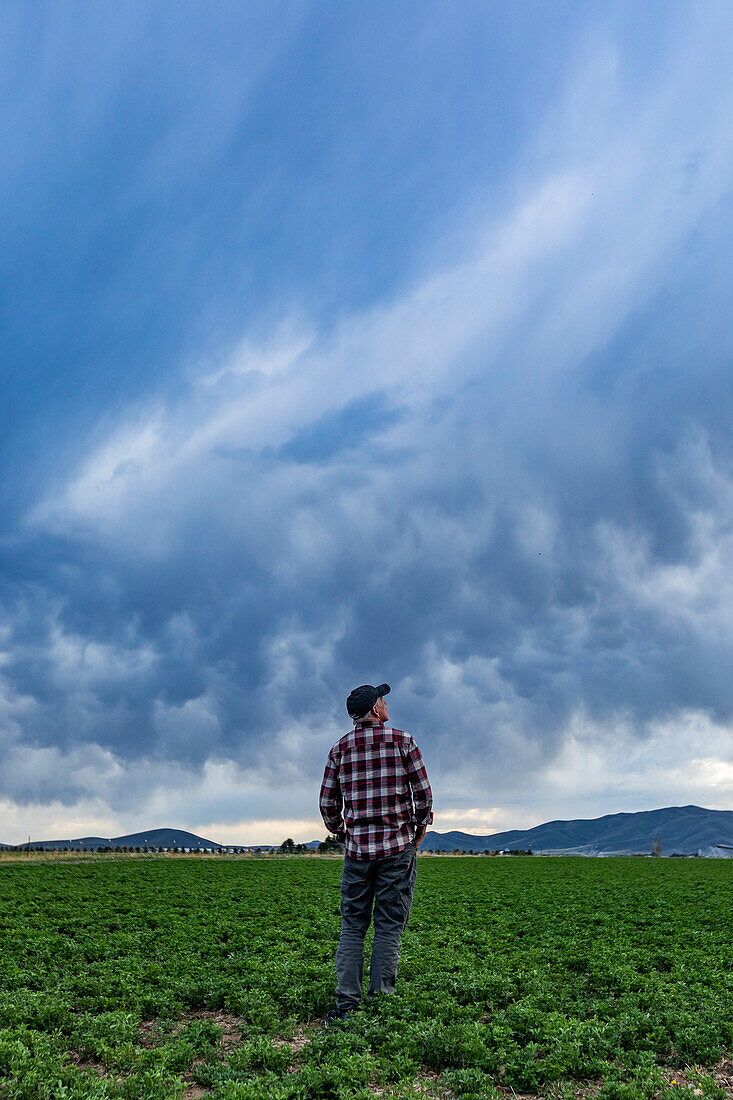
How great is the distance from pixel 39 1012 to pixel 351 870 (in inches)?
153

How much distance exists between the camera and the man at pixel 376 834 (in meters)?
8.44

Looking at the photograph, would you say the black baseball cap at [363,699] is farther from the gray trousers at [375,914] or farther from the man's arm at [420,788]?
the gray trousers at [375,914]

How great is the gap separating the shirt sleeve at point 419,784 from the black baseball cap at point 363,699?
670 millimetres

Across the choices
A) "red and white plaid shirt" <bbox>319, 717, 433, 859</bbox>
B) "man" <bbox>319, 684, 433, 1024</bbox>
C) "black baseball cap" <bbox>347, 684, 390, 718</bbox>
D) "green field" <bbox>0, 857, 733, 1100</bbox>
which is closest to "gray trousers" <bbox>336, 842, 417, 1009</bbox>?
"man" <bbox>319, 684, 433, 1024</bbox>

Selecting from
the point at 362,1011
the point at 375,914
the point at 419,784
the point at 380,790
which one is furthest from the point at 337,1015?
the point at 419,784

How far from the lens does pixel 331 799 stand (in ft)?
29.5


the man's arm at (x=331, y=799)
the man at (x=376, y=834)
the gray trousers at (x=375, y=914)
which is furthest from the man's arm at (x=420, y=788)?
the man's arm at (x=331, y=799)

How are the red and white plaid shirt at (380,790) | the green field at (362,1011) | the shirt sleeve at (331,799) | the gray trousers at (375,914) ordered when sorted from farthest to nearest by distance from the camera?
the shirt sleeve at (331,799)
the red and white plaid shirt at (380,790)
the gray trousers at (375,914)
the green field at (362,1011)

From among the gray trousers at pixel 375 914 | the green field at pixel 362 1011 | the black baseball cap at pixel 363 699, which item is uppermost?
the black baseball cap at pixel 363 699

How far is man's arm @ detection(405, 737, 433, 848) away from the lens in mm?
8602

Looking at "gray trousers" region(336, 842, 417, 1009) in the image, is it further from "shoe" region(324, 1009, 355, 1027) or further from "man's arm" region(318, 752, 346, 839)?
"man's arm" region(318, 752, 346, 839)

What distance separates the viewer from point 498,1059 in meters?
7.23

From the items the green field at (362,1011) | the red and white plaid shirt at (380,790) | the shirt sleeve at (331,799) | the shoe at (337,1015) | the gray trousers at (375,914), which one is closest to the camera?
the green field at (362,1011)

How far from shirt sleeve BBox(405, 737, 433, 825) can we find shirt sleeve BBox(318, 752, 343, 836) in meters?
0.91
